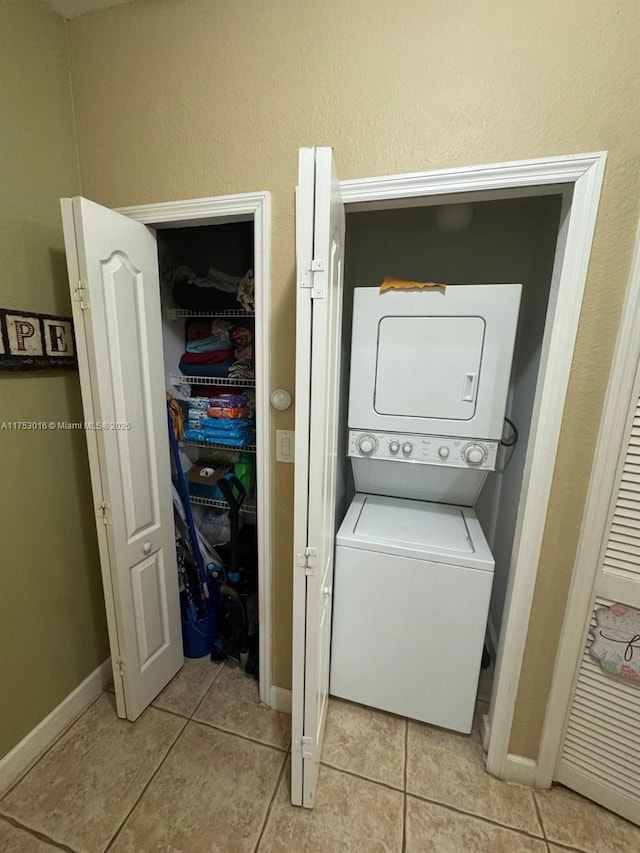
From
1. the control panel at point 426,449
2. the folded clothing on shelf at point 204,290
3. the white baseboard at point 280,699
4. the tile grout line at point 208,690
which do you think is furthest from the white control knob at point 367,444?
the tile grout line at point 208,690

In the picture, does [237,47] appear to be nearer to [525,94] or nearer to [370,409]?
[525,94]

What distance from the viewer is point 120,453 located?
1.29 metres

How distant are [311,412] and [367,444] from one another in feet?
2.00

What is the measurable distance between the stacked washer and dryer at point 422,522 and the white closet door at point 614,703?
33 cm

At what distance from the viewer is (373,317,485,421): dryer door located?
1.26 metres

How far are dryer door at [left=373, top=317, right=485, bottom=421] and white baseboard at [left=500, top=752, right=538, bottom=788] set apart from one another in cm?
129

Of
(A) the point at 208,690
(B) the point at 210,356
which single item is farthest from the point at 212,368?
(A) the point at 208,690

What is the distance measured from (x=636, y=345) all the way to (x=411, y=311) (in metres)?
0.67

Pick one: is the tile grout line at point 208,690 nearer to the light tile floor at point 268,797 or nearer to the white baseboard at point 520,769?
the light tile floor at point 268,797

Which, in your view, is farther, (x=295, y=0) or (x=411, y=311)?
(x=411, y=311)

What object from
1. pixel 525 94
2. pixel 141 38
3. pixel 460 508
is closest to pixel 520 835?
pixel 460 508

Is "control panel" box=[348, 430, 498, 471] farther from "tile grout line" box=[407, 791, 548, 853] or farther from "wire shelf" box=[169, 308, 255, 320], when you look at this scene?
"tile grout line" box=[407, 791, 548, 853]

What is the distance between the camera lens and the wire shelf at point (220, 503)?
187 centimetres

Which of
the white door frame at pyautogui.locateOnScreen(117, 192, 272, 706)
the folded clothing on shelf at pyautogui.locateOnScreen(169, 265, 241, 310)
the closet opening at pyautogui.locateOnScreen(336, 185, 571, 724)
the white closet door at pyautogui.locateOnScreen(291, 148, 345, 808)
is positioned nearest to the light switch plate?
the white door frame at pyautogui.locateOnScreen(117, 192, 272, 706)
